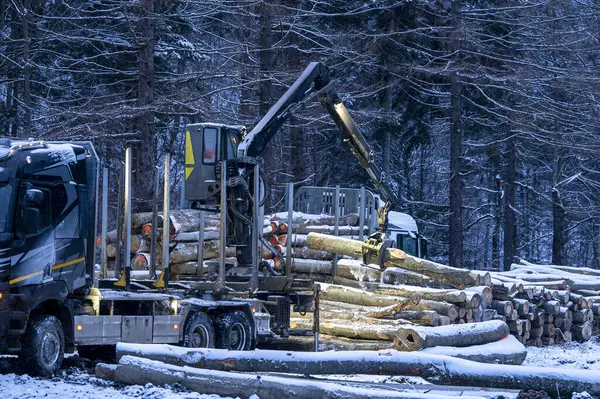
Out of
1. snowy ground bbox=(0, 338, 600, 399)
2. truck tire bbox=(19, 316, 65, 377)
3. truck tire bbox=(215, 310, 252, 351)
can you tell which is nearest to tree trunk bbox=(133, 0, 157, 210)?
truck tire bbox=(215, 310, 252, 351)

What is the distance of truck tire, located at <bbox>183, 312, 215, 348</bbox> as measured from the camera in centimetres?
1564

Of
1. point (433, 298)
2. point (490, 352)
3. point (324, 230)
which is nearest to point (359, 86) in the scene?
point (324, 230)

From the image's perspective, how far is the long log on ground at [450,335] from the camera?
16.5m

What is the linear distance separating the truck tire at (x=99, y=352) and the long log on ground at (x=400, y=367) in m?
3.45

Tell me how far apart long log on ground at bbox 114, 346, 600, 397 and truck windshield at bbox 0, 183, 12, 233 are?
7.80 feet

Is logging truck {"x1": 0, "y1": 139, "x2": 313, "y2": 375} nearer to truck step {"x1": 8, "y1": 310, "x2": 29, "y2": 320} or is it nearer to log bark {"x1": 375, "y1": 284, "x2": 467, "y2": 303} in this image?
truck step {"x1": 8, "y1": 310, "x2": 29, "y2": 320}

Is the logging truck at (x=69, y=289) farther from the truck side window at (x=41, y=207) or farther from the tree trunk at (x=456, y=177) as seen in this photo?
the tree trunk at (x=456, y=177)

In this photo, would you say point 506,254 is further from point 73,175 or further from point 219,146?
point 73,175

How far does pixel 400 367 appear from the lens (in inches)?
436

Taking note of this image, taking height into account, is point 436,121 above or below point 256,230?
above

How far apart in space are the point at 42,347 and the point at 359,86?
1016 inches

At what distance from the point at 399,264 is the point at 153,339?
265 inches

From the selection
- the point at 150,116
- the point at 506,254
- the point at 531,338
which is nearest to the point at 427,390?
the point at 531,338

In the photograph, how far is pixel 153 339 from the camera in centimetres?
1505
